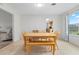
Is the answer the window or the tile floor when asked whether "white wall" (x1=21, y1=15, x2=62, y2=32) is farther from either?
the tile floor

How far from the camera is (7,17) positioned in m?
8.94

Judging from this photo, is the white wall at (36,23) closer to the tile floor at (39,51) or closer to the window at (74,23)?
the window at (74,23)

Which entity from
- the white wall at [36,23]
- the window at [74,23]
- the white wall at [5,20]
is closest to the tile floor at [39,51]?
the window at [74,23]

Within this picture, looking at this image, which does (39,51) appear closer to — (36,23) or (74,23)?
(74,23)

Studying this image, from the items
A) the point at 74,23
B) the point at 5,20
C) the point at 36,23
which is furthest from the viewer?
the point at 36,23

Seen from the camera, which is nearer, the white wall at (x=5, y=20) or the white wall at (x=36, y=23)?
the white wall at (x=5, y=20)

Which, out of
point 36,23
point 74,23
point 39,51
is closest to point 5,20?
point 36,23

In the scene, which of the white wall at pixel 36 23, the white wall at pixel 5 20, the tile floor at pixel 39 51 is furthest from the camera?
the white wall at pixel 36 23

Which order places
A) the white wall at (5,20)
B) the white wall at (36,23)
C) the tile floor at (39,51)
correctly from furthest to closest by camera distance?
the white wall at (36,23) < the white wall at (5,20) < the tile floor at (39,51)

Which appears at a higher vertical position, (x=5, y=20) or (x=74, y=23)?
(x=5, y=20)

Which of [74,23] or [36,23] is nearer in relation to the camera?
[74,23]

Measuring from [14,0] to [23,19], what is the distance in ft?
26.5

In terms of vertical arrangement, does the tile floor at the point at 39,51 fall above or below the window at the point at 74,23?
below

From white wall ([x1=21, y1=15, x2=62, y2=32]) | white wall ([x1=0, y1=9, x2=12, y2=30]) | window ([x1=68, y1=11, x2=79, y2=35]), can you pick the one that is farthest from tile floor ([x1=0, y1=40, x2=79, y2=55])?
white wall ([x1=21, y1=15, x2=62, y2=32])
